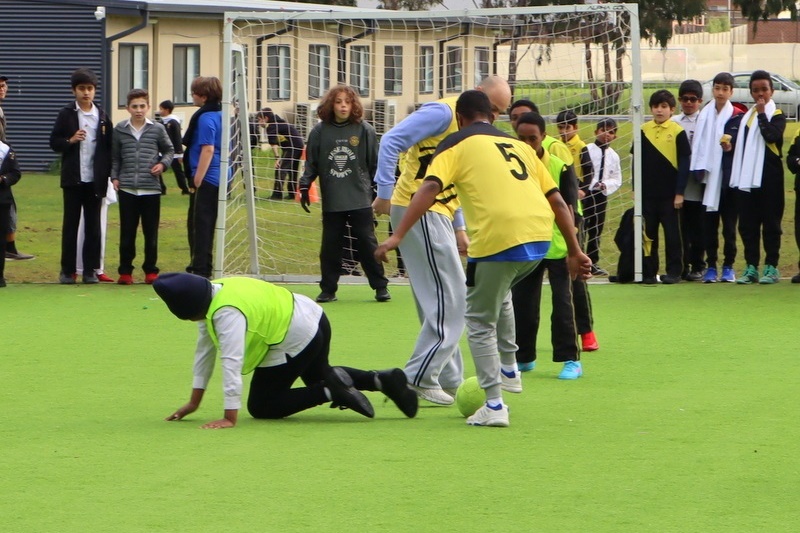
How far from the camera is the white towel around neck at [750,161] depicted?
12430 mm

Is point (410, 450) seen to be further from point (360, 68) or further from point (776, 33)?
point (776, 33)

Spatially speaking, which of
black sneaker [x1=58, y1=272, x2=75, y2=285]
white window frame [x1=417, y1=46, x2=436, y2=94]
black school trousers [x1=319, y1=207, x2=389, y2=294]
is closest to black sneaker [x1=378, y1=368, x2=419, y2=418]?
black school trousers [x1=319, y1=207, x2=389, y2=294]

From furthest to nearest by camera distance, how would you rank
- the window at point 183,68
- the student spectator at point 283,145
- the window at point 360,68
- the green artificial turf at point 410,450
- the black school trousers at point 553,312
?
1. the window at point 183,68
2. the window at point 360,68
3. the student spectator at point 283,145
4. the black school trousers at point 553,312
5. the green artificial turf at point 410,450

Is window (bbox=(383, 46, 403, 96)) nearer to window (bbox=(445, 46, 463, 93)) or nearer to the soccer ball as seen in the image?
window (bbox=(445, 46, 463, 93))

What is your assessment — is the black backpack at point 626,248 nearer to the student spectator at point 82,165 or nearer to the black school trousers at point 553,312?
the black school trousers at point 553,312

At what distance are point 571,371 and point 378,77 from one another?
8.11 metres

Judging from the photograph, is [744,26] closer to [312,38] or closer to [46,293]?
[312,38]

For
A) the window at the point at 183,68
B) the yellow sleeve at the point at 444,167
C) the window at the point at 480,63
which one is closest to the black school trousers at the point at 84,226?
the window at the point at 480,63

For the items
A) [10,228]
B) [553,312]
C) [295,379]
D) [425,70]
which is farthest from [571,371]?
[425,70]

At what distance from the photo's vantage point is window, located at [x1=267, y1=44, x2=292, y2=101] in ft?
51.8

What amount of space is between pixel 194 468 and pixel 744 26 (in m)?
61.4

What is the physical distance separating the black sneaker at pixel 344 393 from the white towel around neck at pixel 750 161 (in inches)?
270

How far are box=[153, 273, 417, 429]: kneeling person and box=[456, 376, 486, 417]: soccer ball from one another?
0.25 meters

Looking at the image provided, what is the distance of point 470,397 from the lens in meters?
6.79
